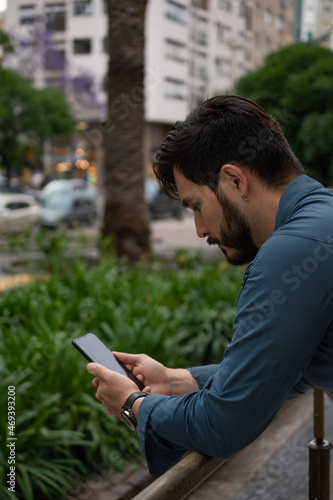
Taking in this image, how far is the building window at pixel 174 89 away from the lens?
40.9 metres

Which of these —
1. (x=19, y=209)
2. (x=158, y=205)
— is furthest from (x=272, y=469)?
(x=158, y=205)

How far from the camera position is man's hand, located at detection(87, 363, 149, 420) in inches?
57.2

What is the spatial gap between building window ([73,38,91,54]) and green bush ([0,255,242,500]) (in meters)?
35.7

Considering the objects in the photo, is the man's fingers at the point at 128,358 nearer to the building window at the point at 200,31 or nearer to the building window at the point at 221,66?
the building window at the point at 221,66

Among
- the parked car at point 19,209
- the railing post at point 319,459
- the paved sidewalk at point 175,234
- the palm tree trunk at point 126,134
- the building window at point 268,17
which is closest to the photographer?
the railing post at point 319,459

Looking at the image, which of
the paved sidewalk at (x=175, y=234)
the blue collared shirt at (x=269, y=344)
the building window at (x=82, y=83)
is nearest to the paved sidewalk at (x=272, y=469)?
the blue collared shirt at (x=269, y=344)

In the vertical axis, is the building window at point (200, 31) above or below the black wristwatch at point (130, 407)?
above

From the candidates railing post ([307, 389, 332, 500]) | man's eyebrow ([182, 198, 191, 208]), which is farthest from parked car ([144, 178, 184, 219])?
man's eyebrow ([182, 198, 191, 208])

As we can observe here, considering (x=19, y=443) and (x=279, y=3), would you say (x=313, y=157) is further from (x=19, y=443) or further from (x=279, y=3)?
(x=279, y=3)

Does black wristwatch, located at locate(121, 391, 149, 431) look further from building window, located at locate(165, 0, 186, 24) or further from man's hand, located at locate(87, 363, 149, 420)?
building window, located at locate(165, 0, 186, 24)

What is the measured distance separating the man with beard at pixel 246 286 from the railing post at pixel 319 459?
1.46 feet

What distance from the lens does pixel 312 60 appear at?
8.51 meters

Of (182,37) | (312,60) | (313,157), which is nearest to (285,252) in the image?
(313,157)

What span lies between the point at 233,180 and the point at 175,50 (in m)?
40.3
